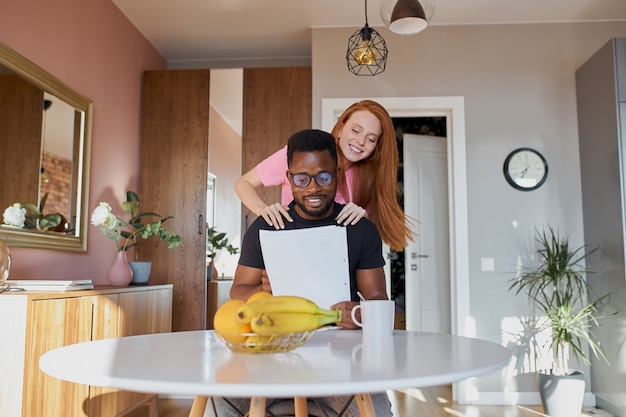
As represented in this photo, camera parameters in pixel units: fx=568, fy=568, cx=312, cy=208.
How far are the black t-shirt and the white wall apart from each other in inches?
102

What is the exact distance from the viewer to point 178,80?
4.40 m

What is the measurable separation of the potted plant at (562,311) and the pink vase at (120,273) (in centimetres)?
256

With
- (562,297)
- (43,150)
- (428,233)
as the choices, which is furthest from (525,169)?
(43,150)

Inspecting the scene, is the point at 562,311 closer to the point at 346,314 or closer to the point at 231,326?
the point at 346,314

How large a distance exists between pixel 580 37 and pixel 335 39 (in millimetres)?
1776

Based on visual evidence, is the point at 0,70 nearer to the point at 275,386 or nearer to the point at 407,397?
the point at 275,386

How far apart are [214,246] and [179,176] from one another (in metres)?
0.60

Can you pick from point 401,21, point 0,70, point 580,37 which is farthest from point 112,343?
point 580,37

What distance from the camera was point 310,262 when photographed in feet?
4.95

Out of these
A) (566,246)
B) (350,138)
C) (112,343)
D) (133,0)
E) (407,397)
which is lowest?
(407,397)

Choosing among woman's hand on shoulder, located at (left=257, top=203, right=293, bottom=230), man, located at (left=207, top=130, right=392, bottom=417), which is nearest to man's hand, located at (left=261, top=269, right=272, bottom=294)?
man, located at (left=207, top=130, right=392, bottom=417)

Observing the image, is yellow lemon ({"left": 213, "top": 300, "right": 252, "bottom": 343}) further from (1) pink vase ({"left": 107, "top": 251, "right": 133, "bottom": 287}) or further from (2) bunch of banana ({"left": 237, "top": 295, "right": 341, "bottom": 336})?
(1) pink vase ({"left": 107, "top": 251, "right": 133, "bottom": 287})

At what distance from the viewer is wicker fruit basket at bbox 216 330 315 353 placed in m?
0.95

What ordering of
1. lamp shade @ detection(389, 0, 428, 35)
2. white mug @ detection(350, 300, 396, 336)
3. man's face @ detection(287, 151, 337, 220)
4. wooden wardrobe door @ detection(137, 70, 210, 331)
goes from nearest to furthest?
white mug @ detection(350, 300, 396, 336), man's face @ detection(287, 151, 337, 220), lamp shade @ detection(389, 0, 428, 35), wooden wardrobe door @ detection(137, 70, 210, 331)
